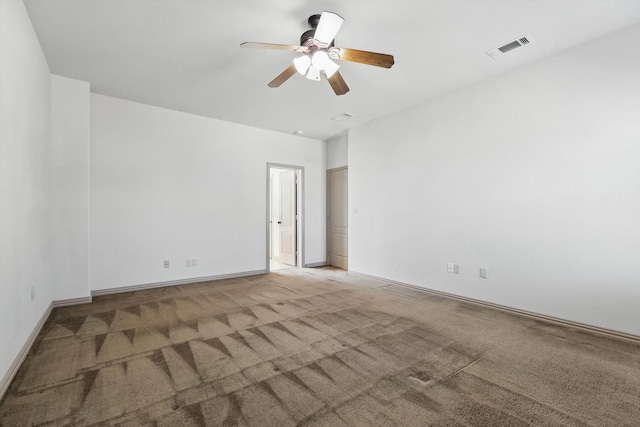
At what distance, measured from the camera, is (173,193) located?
15.9 feet

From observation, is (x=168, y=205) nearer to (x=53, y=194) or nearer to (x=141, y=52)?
(x=53, y=194)

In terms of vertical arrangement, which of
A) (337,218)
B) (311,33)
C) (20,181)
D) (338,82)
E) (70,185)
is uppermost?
A: (311,33)

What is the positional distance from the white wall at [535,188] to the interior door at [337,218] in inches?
66.9

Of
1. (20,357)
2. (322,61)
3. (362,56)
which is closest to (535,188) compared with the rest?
(362,56)

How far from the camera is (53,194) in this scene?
3.70 metres

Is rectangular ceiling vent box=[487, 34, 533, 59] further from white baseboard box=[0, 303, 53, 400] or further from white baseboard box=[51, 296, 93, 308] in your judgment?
white baseboard box=[51, 296, 93, 308]

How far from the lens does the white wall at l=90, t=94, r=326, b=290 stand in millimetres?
4324

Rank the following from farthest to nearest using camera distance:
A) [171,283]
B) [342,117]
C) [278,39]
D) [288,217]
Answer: [288,217]
[342,117]
[171,283]
[278,39]

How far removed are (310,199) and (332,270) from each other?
1.69 metres

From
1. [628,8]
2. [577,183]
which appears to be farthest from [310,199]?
[628,8]

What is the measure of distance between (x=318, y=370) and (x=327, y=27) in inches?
108

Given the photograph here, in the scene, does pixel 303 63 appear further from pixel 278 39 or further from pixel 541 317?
pixel 541 317

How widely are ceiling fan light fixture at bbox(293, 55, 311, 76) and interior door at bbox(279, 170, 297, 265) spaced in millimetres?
3897

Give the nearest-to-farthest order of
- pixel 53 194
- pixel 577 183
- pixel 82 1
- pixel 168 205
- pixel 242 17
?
pixel 82 1 → pixel 242 17 → pixel 577 183 → pixel 53 194 → pixel 168 205
